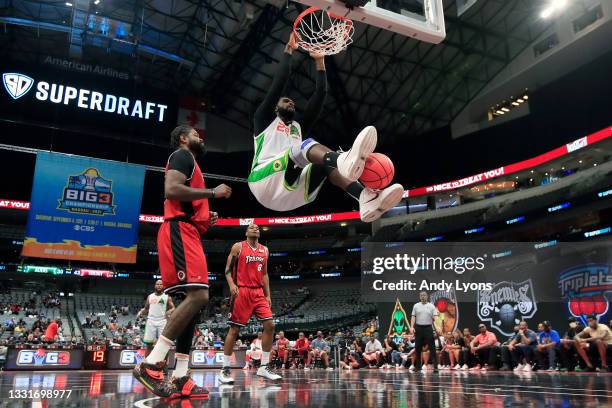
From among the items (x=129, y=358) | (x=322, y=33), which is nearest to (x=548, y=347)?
(x=322, y=33)

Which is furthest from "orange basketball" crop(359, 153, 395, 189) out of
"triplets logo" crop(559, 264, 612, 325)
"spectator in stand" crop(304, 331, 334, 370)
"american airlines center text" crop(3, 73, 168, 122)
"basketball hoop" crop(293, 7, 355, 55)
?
"american airlines center text" crop(3, 73, 168, 122)

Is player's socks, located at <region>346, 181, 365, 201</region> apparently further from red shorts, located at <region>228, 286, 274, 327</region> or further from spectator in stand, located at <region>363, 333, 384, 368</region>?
spectator in stand, located at <region>363, 333, 384, 368</region>

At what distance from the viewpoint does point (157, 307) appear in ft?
26.5

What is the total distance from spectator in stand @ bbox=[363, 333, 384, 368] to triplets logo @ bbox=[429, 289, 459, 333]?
6.20 feet

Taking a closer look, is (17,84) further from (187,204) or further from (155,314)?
(187,204)

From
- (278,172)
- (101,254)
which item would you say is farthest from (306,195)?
(101,254)

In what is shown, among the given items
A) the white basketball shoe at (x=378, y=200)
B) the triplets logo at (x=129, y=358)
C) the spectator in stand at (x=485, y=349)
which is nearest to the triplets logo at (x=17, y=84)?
the triplets logo at (x=129, y=358)

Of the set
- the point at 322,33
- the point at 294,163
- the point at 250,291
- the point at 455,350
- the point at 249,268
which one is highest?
the point at 322,33

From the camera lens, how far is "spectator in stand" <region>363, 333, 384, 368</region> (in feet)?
41.9

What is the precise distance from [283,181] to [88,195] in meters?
17.6

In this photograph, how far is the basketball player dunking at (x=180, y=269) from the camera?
10.3ft

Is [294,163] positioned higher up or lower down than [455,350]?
higher up

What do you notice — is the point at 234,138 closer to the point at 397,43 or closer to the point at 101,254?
the point at 397,43

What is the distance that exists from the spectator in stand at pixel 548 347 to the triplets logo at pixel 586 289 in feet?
11.1
